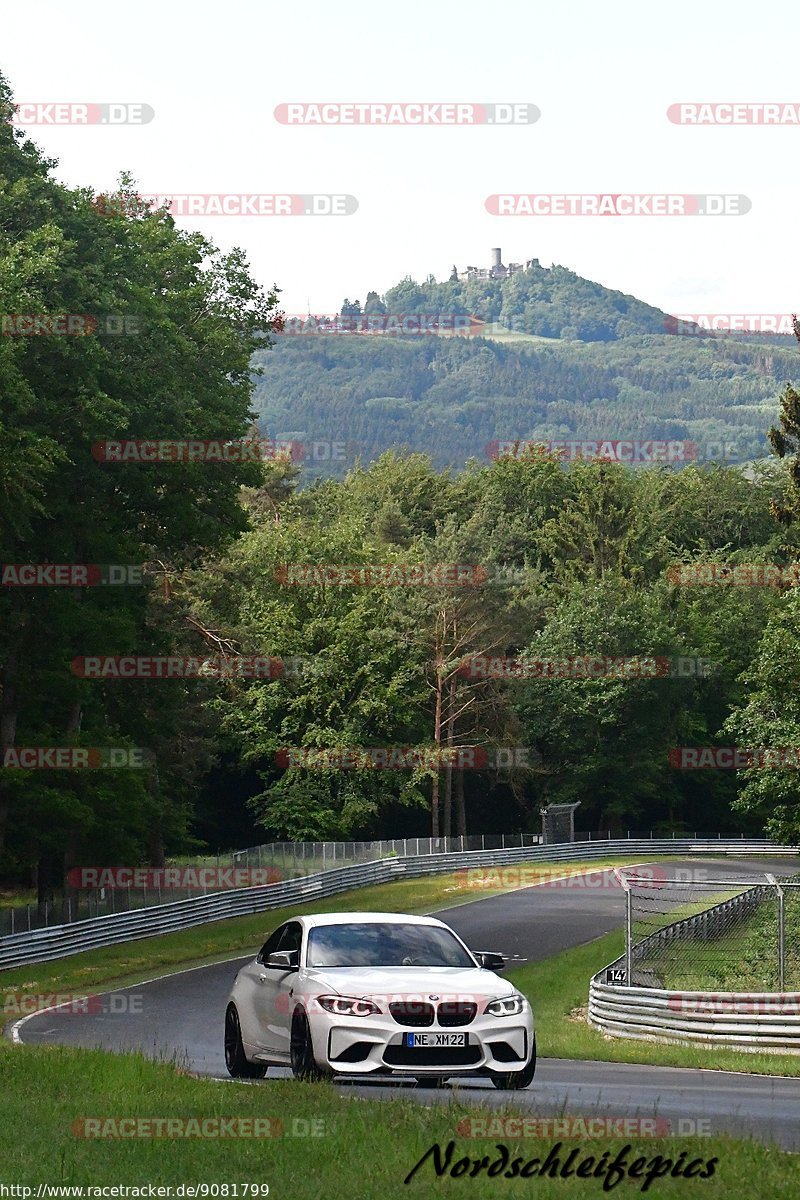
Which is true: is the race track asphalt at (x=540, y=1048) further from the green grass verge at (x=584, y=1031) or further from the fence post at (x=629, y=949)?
the fence post at (x=629, y=949)

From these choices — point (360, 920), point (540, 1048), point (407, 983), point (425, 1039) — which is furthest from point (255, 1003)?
point (540, 1048)

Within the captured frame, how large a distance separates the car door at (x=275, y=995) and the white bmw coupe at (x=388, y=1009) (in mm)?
12

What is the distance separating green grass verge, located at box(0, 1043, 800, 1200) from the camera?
8750 millimetres

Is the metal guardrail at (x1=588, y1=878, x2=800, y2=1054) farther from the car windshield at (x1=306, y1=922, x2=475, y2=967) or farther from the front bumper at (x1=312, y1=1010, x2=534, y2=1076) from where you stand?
the front bumper at (x1=312, y1=1010, x2=534, y2=1076)

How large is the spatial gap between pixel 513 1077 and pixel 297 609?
6887cm

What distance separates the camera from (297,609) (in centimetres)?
8238

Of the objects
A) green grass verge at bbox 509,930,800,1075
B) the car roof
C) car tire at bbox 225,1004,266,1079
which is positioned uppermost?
the car roof

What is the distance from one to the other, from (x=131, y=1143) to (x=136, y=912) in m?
34.1

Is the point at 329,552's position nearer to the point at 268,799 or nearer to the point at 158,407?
the point at 268,799

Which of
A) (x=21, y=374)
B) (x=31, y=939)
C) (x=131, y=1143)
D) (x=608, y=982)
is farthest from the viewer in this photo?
(x=31, y=939)

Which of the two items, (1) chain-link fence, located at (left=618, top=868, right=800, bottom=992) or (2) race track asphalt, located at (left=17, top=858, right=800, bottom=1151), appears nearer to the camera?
(2) race track asphalt, located at (left=17, top=858, right=800, bottom=1151)

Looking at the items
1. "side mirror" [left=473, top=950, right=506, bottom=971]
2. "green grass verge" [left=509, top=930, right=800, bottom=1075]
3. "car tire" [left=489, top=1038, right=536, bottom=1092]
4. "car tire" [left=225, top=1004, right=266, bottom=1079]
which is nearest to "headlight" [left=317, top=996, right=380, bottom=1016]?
"car tire" [left=489, top=1038, right=536, bottom=1092]

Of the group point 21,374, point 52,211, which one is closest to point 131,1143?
point 21,374

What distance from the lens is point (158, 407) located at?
133 feet
